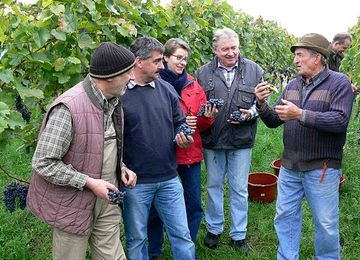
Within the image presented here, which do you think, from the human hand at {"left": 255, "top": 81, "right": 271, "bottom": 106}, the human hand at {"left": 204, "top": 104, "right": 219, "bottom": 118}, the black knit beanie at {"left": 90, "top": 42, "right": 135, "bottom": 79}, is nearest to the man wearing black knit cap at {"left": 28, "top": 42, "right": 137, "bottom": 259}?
the black knit beanie at {"left": 90, "top": 42, "right": 135, "bottom": 79}

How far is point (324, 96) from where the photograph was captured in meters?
2.87

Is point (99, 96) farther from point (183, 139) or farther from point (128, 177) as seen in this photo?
point (183, 139)

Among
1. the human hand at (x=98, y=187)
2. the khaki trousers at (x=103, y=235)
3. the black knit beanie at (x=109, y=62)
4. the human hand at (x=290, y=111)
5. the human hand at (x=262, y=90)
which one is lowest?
the khaki trousers at (x=103, y=235)

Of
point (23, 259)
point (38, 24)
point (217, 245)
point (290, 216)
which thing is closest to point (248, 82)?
point (290, 216)

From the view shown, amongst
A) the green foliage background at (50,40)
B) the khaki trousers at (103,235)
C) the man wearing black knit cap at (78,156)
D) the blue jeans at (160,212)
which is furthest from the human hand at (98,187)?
the blue jeans at (160,212)

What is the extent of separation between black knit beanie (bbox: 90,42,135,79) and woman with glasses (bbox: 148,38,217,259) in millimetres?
968

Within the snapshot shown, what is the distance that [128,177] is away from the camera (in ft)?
8.70

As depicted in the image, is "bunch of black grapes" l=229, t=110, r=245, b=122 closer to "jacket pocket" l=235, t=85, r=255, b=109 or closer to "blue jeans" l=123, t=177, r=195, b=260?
"jacket pocket" l=235, t=85, r=255, b=109

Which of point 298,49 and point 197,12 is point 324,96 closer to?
point 298,49

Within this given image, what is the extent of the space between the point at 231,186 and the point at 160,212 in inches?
38.8

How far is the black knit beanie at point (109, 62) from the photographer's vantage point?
7.45ft

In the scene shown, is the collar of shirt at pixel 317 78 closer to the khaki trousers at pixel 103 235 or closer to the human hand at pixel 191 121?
the human hand at pixel 191 121

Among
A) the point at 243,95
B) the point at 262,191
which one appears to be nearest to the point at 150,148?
the point at 243,95

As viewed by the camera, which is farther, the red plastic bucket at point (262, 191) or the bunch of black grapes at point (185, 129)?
the red plastic bucket at point (262, 191)
